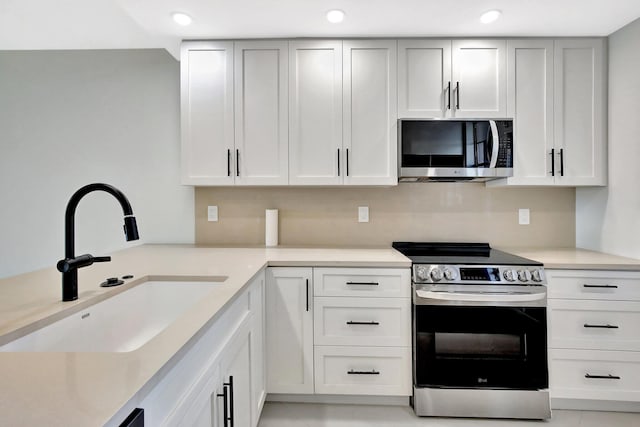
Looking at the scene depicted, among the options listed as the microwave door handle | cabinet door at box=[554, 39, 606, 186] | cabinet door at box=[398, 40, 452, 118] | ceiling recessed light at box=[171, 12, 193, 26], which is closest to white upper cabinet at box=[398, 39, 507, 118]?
cabinet door at box=[398, 40, 452, 118]

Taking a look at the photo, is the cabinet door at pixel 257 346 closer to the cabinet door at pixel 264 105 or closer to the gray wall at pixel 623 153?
the cabinet door at pixel 264 105

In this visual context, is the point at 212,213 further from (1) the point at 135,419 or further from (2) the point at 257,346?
(1) the point at 135,419

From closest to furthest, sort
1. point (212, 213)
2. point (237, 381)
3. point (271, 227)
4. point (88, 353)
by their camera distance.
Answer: point (88, 353)
point (237, 381)
point (271, 227)
point (212, 213)

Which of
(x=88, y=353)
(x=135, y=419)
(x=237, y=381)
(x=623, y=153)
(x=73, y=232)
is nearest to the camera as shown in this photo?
(x=135, y=419)

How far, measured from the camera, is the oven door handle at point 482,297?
6.09ft

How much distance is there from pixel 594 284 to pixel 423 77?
1.62m

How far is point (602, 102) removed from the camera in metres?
2.19

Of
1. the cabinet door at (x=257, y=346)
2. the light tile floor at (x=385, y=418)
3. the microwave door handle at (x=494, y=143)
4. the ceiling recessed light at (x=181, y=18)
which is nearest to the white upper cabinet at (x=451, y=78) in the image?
the microwave door handle at (x=494, y=143)

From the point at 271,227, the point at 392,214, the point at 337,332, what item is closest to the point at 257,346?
the point at 337,332

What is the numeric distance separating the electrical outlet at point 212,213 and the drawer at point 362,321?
1.16 meters

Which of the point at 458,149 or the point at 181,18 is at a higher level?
the point at 181,18

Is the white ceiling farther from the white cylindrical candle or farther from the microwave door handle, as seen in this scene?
the white cylindrical candle

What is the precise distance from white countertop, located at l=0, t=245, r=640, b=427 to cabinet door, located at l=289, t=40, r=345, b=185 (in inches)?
26.1

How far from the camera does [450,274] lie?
1.89 metres
